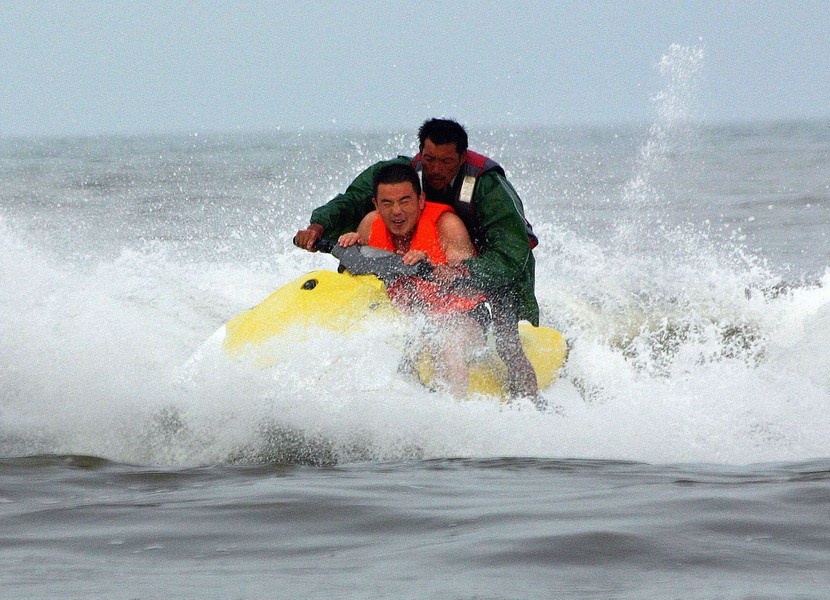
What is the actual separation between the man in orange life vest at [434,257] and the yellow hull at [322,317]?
9 cm

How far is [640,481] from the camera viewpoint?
148 inches

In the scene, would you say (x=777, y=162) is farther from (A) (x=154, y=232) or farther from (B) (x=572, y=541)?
Result: (B) (x=572, y=541)

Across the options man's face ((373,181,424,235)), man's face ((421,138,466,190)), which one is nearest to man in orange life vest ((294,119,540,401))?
man's face ((421,138,466,190))

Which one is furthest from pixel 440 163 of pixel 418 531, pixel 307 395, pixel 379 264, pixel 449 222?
pixel 418 531

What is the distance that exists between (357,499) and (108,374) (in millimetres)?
1792

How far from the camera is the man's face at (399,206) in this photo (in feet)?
15.9

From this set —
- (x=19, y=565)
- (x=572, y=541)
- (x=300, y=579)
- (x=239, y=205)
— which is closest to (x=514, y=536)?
(x=572, y=541)

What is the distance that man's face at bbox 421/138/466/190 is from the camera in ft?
16.5

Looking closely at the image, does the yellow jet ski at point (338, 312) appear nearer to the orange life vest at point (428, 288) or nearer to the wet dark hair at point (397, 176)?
the orange life vest at point (428, 288)

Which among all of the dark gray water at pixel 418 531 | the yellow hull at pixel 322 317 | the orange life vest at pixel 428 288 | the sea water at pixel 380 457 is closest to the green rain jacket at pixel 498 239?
the orange life vest at pixel 428 288

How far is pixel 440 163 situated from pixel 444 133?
13 cm

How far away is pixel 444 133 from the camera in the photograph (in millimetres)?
5023

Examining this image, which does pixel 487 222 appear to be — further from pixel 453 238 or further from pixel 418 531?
pixel 418 531

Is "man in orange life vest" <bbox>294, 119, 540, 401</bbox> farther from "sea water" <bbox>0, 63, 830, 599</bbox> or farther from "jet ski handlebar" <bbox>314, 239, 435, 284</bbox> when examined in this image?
"sea water" <bbox>0, 63, 830, 599</bbox>
